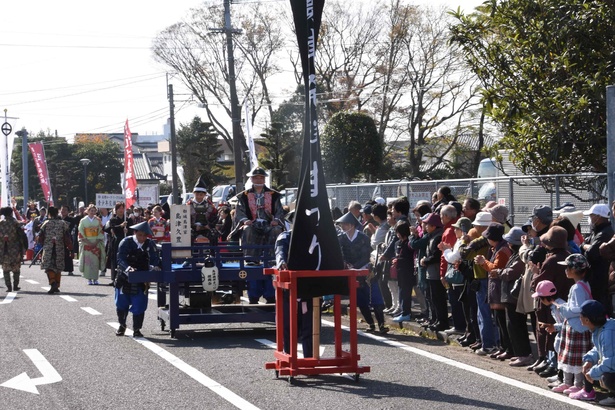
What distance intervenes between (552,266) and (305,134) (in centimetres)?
283

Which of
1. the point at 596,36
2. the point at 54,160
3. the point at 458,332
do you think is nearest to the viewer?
the point at 458,332

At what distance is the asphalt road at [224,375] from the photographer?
8484 mm

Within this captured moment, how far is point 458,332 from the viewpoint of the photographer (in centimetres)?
1240

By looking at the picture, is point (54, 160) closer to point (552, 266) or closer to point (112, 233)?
point (112, 233)

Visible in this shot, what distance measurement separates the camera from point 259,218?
14.7 metres

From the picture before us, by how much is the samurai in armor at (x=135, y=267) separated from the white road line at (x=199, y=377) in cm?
49

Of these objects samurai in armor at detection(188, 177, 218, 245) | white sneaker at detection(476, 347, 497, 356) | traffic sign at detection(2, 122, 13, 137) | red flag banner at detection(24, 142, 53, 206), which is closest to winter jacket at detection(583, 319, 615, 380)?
white sneaker at detection(476, 347, 497, 356)

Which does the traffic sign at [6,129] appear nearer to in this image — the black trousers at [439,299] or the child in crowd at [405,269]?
the child in crowd at [405,269]

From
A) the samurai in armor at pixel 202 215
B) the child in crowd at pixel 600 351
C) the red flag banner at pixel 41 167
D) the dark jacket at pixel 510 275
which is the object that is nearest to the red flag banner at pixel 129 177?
the red flag banner at pixel 41 167

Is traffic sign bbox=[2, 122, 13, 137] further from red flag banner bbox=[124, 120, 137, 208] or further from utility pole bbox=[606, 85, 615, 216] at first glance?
utility pole bbox=[606, 85, 615, 216]

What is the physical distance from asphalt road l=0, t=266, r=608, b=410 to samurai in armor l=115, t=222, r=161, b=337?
373 mm

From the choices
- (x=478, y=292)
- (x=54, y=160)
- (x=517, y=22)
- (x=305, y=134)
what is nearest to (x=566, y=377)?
(x=478, y=292)

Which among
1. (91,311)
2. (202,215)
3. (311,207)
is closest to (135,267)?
(202,215)

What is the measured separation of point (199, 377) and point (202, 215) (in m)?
6.35
